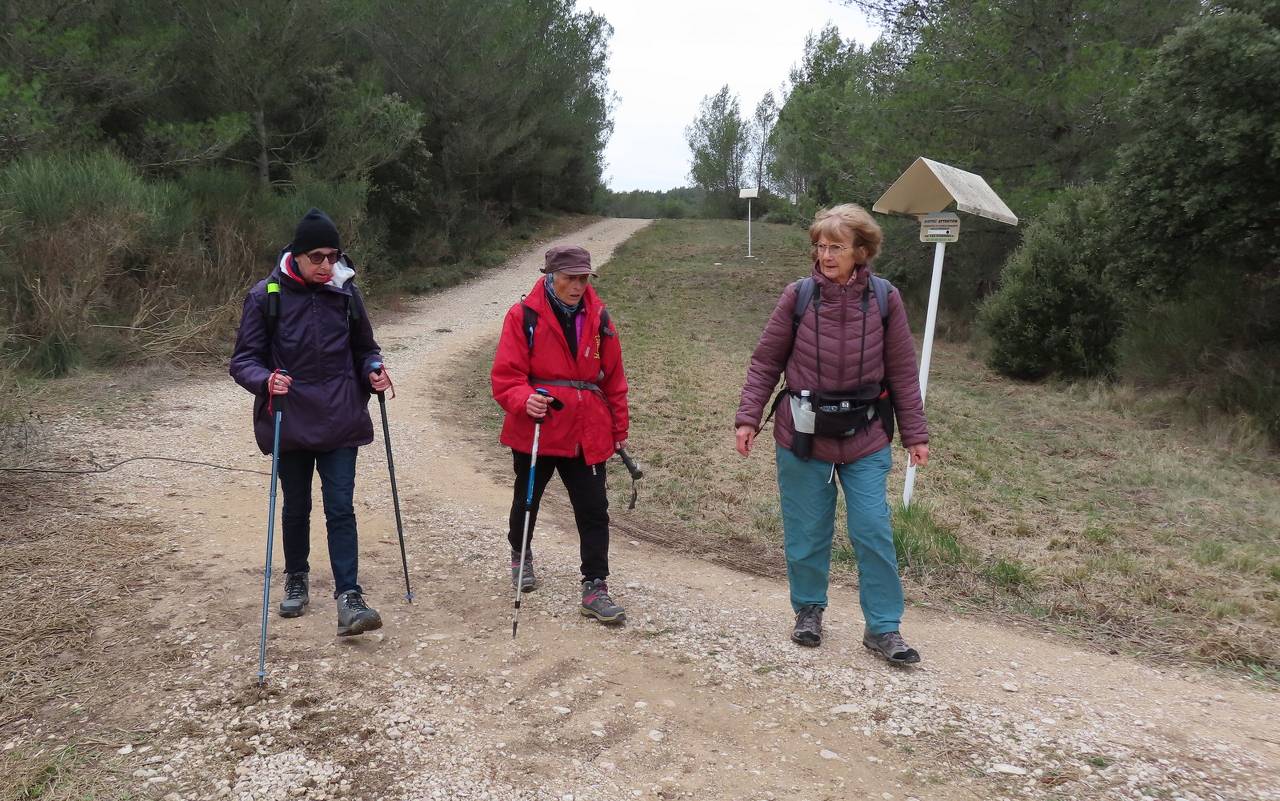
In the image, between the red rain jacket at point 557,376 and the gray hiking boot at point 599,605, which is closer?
the red rain jacket at point 557,376

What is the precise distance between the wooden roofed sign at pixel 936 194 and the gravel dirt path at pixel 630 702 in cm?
285

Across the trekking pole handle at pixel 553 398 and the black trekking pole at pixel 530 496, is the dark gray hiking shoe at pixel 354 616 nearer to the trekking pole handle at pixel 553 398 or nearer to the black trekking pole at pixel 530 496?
the black trekking pole at pixel 530 496

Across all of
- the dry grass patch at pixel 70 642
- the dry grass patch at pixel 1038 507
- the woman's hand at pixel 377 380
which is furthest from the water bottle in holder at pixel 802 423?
the dry grass patch at pixel 70 642

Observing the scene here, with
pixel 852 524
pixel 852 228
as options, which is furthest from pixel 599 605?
pixel 852 228

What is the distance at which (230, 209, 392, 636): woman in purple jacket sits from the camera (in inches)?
151

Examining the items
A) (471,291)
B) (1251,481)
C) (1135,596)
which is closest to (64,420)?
(1135,596)

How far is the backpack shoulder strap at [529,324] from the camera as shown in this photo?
401 cm

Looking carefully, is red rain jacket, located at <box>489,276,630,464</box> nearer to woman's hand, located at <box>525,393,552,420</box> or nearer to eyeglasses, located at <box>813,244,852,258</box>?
woman's hand, located at <box>525,393,552,420</box>

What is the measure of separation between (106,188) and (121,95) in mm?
2462

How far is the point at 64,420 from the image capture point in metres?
7.93

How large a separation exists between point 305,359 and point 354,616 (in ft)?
3.94

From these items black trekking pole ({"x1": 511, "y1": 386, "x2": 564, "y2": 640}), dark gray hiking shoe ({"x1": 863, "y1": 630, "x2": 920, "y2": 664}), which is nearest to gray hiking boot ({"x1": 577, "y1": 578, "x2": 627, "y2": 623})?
black trekking pole ({"x1": 511, "y1": 386, "x2": 564, "y2": 640})

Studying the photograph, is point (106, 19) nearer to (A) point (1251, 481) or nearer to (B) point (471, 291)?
(B) point (471, 291)

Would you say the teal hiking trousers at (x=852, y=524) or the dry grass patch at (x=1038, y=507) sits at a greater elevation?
the teal hiking trousers at (x=852, y=524)
